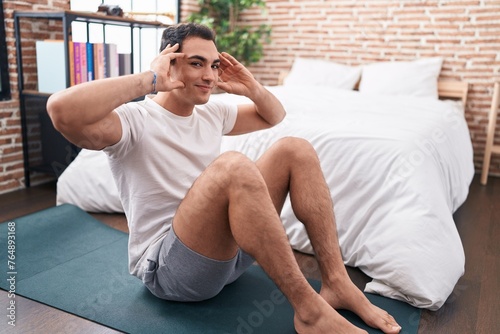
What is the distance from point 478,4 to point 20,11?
3421 millimetres

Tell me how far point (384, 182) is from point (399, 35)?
8.81ft

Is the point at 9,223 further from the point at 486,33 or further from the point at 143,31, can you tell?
the point at 486,33

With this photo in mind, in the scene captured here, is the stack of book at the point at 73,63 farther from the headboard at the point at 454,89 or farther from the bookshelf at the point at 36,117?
the headboard at the point at 454,89

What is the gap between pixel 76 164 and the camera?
274cm

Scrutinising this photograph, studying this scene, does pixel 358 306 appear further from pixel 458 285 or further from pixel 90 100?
pixel 90 100

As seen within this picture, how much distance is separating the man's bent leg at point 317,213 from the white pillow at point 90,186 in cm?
129

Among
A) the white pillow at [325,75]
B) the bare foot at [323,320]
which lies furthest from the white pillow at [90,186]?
the white pillow at [325,75]

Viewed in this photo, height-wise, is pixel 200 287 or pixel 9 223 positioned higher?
pixel 200 287

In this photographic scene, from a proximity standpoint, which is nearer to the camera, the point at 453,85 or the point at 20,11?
the point at 20,11

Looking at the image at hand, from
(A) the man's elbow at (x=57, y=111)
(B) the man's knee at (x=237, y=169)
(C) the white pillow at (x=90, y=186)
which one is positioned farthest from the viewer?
(C) the white pillow at (x=90, y=186)

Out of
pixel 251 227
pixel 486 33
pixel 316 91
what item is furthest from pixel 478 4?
pixel 251 227

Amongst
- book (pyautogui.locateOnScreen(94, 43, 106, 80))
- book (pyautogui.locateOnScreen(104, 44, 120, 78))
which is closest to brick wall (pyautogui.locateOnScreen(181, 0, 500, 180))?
book (pyautogui.locateOnScreen(104, 44, 120, 78))

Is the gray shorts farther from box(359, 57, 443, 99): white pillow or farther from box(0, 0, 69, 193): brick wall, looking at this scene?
box(359, 57, 443, 99): white pillow

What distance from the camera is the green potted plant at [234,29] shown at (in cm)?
447
